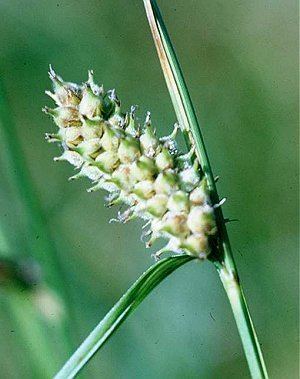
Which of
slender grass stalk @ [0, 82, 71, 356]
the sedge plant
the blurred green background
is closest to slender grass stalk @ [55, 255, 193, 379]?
the sedge plant

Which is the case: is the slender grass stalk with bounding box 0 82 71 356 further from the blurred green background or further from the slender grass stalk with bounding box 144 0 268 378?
the slender grass stalk with bounding box 144 0 268 378

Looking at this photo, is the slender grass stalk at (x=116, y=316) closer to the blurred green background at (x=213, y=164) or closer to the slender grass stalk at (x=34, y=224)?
the slender grass stalk at (x=34, y=224)

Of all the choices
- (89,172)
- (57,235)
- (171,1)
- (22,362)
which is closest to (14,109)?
(57,235)

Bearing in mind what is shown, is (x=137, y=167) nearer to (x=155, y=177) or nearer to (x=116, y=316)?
(x=155, y=177)

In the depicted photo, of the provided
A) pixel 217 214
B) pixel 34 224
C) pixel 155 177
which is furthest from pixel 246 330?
pixel 34 224

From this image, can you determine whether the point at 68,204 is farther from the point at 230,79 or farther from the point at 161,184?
the point at 161,184

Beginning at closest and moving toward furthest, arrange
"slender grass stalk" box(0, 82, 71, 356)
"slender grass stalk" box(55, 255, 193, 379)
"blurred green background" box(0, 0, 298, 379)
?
"slender grass stalk" box(55, 255, 193, 379) → "slender grass stalk" box(0, 82, 71, 356) → "blurred green background" box(0, 0, 298, 379)
